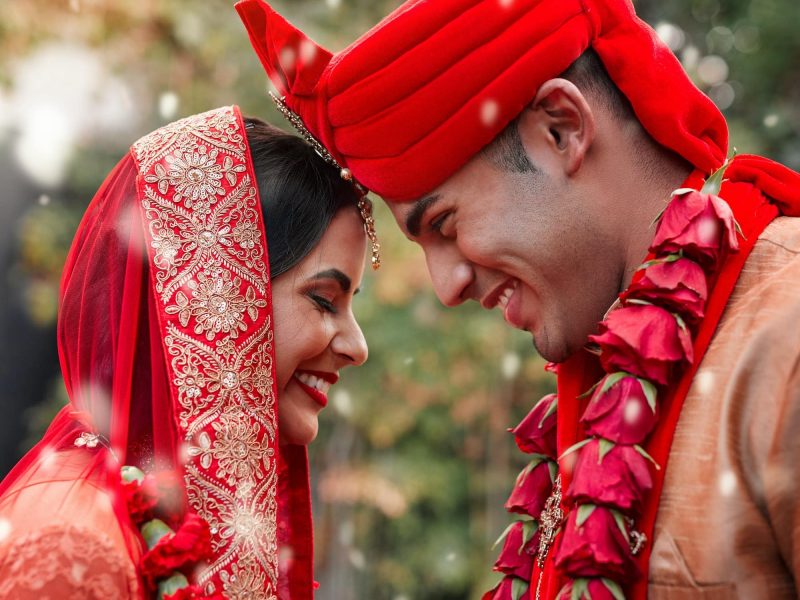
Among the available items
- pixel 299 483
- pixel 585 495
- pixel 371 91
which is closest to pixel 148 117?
pixel 299 483

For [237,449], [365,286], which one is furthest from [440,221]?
[365,286]

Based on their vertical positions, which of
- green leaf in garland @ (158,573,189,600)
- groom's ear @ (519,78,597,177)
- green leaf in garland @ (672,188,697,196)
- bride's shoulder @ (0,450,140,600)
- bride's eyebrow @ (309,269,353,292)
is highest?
groom's ear @ (519,78,597,177)

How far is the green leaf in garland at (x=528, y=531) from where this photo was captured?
293 cm

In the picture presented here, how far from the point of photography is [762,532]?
6.73 ft

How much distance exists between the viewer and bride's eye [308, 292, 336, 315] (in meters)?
3.06

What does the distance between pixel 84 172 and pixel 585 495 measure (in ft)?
23.7

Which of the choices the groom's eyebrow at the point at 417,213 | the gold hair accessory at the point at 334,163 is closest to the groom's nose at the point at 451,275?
the groom's eyebrow at the point at 417,213

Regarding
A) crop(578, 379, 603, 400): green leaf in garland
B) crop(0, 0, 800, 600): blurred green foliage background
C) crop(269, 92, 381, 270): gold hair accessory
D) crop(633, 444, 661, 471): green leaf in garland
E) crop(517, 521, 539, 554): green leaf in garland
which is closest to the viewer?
crop(633, 444, 661, 471): green leaf in garland

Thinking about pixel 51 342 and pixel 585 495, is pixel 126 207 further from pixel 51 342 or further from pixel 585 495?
pixel 51 342

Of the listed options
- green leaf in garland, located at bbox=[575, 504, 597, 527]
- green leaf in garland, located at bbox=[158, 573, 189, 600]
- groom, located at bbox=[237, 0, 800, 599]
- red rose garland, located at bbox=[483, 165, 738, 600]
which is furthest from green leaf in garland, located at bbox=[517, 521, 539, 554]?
green leaf in garland, located at bbox=[158, 573, 189, 600]

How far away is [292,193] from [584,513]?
1.33 meters

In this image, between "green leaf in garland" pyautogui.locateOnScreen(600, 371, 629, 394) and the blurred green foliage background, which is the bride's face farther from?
the blurred green foliage background

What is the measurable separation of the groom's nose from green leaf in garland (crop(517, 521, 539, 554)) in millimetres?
693

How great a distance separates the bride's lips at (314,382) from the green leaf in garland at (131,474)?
0.63 meters
